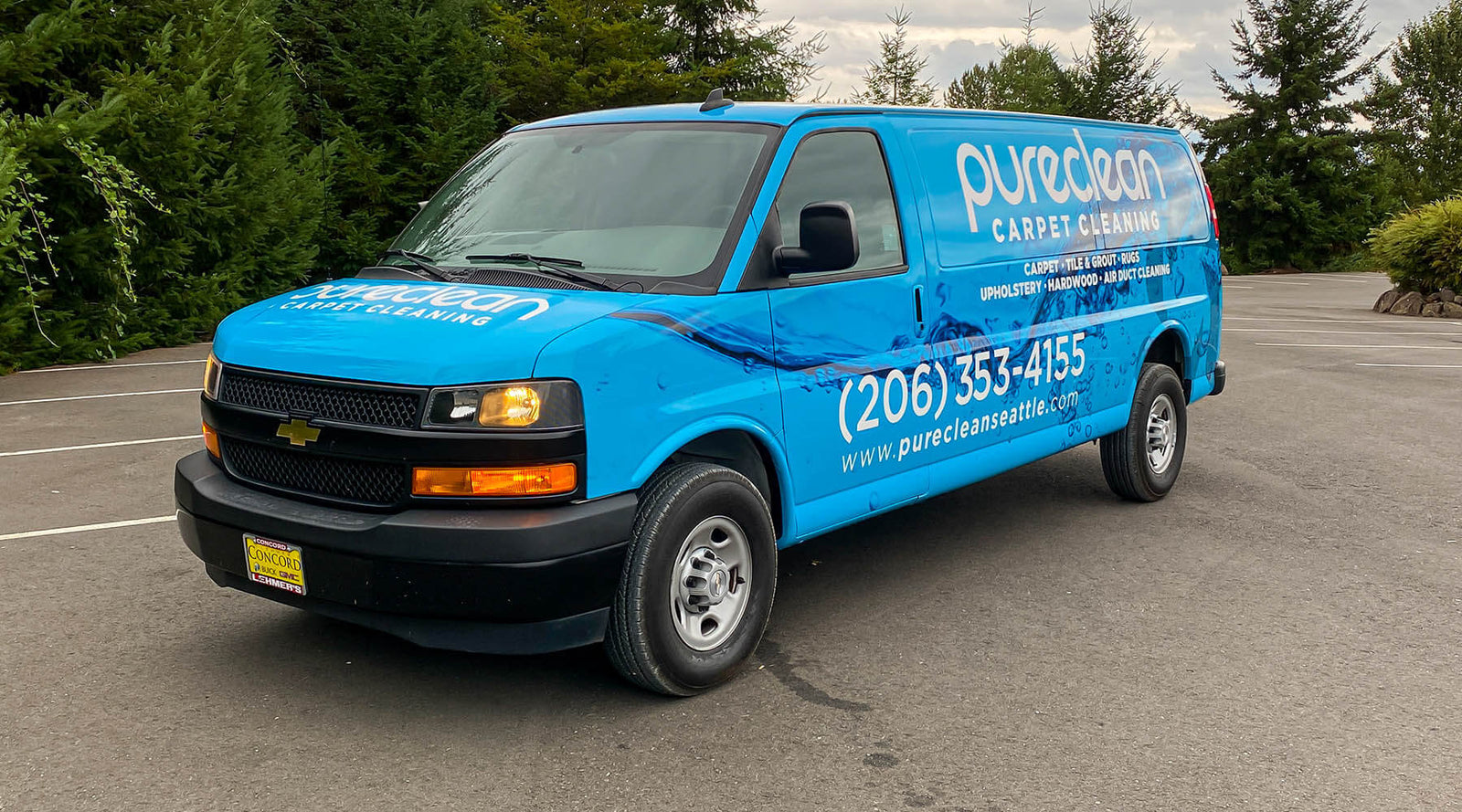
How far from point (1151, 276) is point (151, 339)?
1206 cm

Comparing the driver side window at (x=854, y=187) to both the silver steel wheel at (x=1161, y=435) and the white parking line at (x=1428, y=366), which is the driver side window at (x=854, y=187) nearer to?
the silver steel wheel at (x=1161, y=435)

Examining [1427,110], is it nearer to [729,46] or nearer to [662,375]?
[729,46]

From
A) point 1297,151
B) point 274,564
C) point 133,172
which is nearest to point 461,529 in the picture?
point 274,564

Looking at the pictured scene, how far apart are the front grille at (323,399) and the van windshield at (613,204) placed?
96 centimetres

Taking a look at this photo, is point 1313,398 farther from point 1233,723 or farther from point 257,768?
point 257,768

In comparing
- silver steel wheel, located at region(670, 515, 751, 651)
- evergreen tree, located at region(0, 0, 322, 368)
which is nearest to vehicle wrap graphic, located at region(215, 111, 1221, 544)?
silver steel wheel, located at region(670, 515, 751, 651)

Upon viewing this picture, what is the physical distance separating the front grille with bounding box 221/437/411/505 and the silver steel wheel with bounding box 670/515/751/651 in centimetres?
98

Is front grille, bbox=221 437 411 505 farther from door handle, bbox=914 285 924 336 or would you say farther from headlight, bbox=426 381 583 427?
door handle, bbox=914 285 924 336

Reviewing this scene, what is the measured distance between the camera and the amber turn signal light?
3.76 m

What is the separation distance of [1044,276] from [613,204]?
233 cm

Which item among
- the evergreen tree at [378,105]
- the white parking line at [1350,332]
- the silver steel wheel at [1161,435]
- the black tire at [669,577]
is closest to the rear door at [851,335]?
the black tire at [669,577]

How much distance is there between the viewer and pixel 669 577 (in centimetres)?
408

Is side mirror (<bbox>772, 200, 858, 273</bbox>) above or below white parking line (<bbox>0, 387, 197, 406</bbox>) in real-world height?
above

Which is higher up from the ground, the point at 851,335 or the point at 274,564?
the point at 851,335
